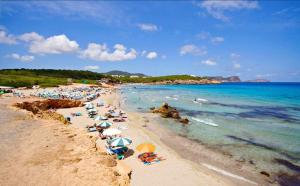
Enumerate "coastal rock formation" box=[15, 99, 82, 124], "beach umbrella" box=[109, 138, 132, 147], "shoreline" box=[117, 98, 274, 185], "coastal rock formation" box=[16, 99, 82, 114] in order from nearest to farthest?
"shoreline" box=[117, 98, 274, 185] → "beach umbrella" box=[109, 138, 132, 147] → "coastal rock formation" box=[15, 99, 82, 124] → "coastal rock formation" box=[16, 99, 82, 114]

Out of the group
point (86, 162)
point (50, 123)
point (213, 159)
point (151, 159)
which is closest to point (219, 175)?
point (213, 159)

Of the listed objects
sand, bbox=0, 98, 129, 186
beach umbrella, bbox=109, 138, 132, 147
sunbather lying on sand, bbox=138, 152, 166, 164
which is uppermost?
beach umbrella, bbox=109, 138, 132, 147

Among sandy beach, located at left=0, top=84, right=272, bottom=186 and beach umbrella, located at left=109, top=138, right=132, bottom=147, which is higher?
beach umbrella, located at left=109, top=138, right=132, bottom=147

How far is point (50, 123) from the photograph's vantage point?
81.4 feet

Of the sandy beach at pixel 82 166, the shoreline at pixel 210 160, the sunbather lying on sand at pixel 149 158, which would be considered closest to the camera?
the sandy beach at pixel 82 166

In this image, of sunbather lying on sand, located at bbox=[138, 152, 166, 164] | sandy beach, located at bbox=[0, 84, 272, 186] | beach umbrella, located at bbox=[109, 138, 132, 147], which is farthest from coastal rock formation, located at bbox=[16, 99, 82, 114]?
sunbather lying on sand, located at bbox=[138, 152, 166, 164]

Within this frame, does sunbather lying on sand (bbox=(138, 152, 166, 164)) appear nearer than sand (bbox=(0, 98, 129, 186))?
No

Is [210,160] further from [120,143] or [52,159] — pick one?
[52,159]

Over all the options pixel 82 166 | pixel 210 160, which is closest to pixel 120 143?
pixel 82 166

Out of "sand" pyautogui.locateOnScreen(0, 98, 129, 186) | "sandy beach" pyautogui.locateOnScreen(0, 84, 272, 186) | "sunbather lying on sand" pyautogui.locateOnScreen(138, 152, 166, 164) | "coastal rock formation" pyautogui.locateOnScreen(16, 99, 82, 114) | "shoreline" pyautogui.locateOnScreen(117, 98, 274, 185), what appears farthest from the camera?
"coastal rock formation" pyautogui.locateOnScreen(16, 99, 82, 114)

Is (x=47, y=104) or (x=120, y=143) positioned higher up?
(x=120, y=143)

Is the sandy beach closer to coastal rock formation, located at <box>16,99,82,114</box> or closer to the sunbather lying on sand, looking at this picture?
the sunbather lying on sand

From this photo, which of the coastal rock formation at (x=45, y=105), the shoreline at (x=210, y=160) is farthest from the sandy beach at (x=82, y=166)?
the coastal rock formation at (x=45, y=105)

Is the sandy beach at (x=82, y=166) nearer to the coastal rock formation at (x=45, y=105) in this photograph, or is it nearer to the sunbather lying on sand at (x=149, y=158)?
the sunbather lying on sand at (x=149, y=158)
